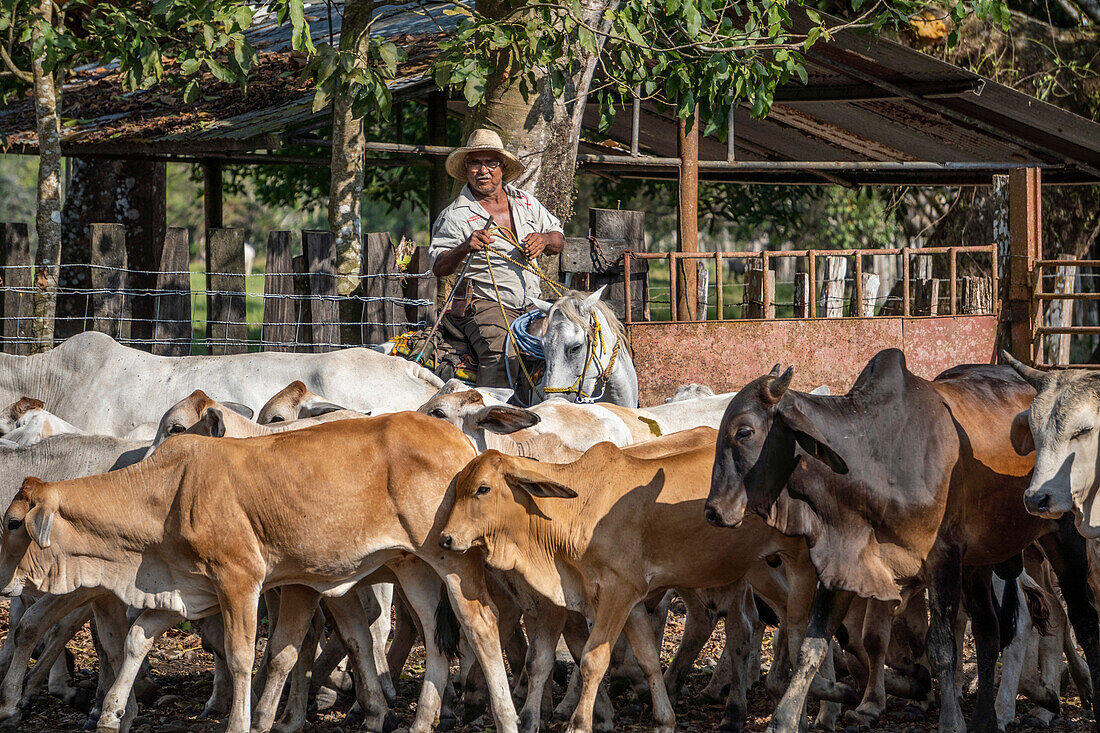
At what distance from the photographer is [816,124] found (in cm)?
1394

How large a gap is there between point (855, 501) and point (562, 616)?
5.25 feet

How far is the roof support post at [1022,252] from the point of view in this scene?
11.4 m

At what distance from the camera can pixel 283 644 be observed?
6371 millimetres

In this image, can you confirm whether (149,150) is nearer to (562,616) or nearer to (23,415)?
(23,415)

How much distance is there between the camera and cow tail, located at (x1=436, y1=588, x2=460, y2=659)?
638cm

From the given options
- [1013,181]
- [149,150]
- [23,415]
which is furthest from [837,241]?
[23,415]

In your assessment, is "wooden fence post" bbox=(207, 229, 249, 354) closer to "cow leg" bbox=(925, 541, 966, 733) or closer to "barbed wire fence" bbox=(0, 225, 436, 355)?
"barbed wire fence" bbox=(0, 225, 436, 355)

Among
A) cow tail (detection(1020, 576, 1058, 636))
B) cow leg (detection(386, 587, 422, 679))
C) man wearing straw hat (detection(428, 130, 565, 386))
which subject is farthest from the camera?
man wearing straw hat (detection(428, 130, 565, 386))

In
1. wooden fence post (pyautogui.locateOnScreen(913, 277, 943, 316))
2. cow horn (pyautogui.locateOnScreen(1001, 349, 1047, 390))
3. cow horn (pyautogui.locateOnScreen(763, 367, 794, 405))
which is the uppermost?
wooden fence post (pyautogui.locateOnScreen(913, 277, 943, 316))

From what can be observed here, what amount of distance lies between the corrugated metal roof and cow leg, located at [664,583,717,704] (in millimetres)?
5286

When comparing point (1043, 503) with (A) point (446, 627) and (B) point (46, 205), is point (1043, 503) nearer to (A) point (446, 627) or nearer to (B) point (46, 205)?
(A) point (446, 627)

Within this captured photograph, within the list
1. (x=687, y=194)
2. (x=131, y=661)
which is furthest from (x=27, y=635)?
(x=687, y=194)

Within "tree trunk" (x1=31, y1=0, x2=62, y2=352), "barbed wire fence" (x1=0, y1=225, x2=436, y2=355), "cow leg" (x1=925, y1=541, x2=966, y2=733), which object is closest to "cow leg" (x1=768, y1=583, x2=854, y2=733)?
"cow leg" (x1=925, y1=541, x2=966, y2=733)

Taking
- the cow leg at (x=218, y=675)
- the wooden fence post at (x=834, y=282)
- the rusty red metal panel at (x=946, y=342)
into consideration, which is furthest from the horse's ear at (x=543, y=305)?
the wooden fence post at (x=834, y=282)
